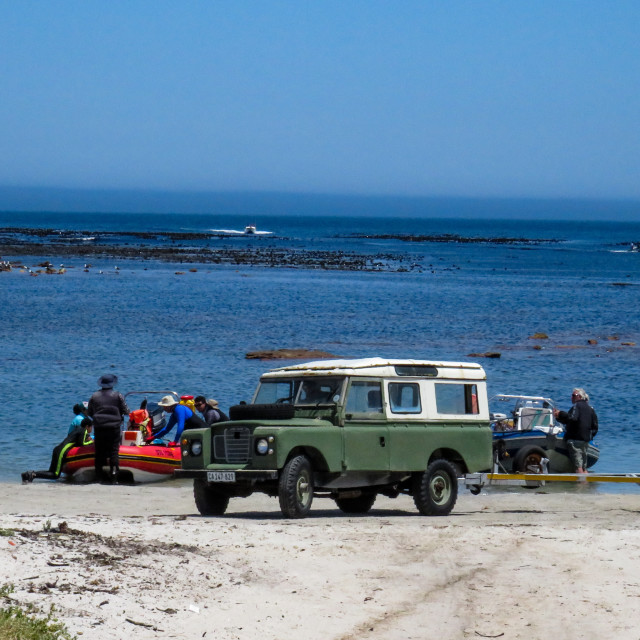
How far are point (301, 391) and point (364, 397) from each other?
0.82 meters

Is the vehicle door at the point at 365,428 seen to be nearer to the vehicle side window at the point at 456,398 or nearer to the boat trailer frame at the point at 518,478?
the vehicle side window at the point at 456,398

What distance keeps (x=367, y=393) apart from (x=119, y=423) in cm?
518

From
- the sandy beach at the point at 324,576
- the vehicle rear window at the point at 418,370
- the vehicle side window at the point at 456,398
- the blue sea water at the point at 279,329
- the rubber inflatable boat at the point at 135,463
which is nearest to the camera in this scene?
the sandy beach at the point at 324,576

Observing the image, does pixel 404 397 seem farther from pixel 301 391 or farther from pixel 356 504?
pixel 356 504

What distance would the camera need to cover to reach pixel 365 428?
1458 centimetres

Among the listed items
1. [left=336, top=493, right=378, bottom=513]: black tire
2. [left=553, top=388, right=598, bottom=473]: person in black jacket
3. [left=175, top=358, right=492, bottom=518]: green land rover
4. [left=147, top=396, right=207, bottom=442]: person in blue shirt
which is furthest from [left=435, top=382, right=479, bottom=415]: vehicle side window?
[left=147, top=396, right=207, bottom=442]: person in blue shirt

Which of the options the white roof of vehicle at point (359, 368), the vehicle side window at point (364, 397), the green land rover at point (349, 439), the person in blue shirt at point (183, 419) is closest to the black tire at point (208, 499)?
the green land rover at point (349, 439)

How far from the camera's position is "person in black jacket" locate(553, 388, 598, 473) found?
1989cm

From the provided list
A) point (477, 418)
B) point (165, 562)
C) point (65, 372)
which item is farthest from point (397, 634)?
point (65, 372)

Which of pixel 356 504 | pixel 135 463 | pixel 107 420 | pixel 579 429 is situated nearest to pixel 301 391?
pixel 356 504

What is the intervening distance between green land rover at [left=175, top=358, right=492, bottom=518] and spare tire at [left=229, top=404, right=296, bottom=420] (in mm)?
12

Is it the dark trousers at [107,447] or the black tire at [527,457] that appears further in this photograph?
the black tire at [527,457]

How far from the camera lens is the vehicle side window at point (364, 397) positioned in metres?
14.5

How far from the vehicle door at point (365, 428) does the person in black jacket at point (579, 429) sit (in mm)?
6179
